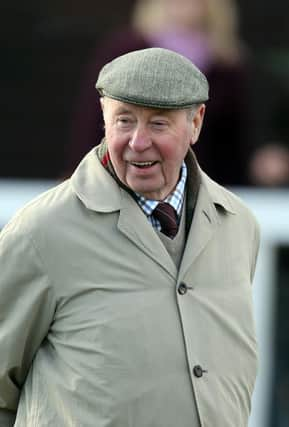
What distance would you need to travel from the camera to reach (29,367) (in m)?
3.18

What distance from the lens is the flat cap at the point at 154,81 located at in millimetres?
3023

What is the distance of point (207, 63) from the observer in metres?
5.52

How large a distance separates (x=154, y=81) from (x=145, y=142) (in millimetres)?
146

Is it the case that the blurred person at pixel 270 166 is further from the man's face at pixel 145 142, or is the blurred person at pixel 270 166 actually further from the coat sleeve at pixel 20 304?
the coat sleeve at pixel 20 304

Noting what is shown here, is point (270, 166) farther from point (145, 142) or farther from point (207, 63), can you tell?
point (145, 142)

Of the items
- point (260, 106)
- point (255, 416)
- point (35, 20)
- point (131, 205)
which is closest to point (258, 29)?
point (260, 106)

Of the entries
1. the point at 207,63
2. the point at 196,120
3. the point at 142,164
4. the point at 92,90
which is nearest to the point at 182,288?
the point at 142,164

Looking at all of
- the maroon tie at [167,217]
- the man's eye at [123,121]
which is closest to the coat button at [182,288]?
the maroon tie at [167,217]

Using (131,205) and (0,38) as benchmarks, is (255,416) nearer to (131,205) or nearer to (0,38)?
(0,38)

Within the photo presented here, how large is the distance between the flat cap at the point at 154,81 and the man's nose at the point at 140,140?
0.21 feet

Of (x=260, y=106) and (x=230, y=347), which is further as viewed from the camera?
(x=260, y=106)

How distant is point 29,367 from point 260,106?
118 inches

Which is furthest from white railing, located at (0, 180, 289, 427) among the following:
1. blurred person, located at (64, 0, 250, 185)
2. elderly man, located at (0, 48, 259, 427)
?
elderly man, located at (0, 48, 259, 427)

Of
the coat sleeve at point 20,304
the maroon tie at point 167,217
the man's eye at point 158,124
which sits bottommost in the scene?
the coat sleeve at point 20,304
